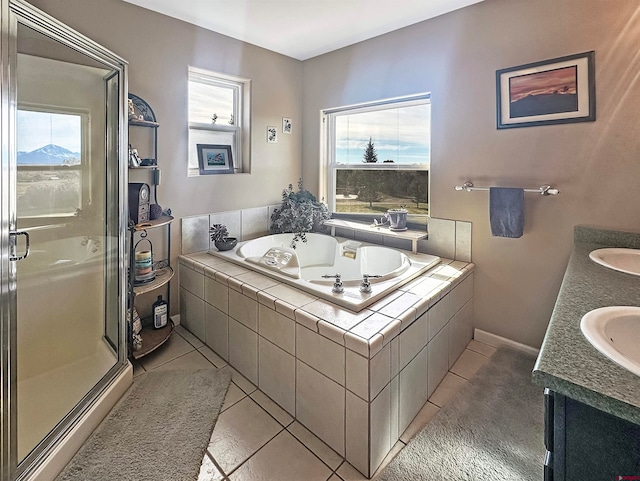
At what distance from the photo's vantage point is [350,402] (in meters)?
1.49

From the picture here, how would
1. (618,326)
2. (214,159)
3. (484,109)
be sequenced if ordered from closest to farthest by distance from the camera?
(618,326)
(484,109)
(214,159)

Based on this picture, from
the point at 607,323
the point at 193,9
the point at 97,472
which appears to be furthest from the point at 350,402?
the point at 193,9

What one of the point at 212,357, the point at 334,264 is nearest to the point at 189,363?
the point at 212,357

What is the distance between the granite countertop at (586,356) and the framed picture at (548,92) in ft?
3.56

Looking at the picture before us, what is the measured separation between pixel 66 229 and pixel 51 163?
386mm

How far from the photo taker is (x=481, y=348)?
8.01 feet

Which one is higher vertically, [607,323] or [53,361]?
[607,323]

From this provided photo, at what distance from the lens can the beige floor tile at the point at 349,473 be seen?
1.45 metres

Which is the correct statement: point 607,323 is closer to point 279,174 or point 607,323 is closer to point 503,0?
point 503,0

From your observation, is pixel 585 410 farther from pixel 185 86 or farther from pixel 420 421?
pixel 185 86

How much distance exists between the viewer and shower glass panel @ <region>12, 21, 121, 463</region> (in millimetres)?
1674

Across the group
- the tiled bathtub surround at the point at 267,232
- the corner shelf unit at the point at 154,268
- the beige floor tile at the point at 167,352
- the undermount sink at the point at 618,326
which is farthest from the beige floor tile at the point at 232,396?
the undermount sink at the point at 618,326

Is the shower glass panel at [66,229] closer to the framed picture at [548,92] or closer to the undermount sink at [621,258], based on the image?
the framed picture at [548,92]

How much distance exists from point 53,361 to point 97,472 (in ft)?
2.66
